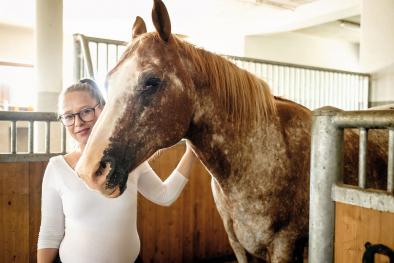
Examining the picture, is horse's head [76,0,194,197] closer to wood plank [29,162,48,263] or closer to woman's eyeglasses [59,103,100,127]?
woman's eyeglasses [59,103,100,127]

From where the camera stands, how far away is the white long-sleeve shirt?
1036mm

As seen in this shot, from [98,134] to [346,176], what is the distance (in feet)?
2.79

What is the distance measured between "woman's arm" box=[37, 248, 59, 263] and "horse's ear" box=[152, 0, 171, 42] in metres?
0.88

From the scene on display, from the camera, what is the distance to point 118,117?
813 mm

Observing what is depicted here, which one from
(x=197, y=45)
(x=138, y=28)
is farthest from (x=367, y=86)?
(x=138, y=28)

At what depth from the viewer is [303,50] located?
7707mm

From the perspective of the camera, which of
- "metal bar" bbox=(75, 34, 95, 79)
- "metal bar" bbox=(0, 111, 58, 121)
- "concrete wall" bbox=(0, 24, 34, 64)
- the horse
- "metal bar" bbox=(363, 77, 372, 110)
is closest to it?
the horse

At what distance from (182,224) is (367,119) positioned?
6.37 ft

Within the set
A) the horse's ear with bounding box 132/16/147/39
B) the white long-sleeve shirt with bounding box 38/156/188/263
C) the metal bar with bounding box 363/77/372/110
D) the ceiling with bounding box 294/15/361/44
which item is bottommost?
the white long-sleeve shirt with bounding box 38/156/188/263

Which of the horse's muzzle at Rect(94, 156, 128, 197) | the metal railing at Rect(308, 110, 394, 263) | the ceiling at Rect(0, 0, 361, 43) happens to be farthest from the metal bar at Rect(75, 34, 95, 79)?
the ceiling at Rect(0, 0, 361, 43)

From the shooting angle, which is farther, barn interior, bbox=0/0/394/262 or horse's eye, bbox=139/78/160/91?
barn interior, bbox=0/0/394/262

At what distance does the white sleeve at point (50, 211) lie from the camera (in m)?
1.06

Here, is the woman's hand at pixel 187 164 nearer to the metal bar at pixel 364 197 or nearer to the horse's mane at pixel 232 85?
the horse's mane at pixel 232 85

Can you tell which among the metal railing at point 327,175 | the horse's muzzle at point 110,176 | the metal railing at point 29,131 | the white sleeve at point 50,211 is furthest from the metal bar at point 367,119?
the metal railing at point 29,131
